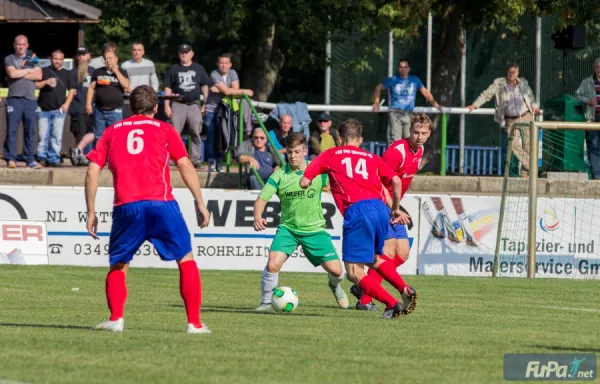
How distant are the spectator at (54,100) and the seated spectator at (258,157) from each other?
9.34ft

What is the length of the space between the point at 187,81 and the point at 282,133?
172 cm

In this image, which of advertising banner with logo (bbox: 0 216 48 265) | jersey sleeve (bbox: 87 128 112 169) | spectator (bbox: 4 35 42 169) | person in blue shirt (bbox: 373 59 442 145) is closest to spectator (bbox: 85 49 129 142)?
spectator (bbox: 4 35 42 169)

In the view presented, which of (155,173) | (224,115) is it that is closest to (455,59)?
(224,115)

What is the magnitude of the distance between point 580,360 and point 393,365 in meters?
1.25

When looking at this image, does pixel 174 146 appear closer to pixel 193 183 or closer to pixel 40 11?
pixel 193 183

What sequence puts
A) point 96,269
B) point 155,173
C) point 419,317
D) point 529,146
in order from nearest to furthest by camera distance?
1. point 155,173
2. point 419,317
3. point 96,269
4. point 529,146

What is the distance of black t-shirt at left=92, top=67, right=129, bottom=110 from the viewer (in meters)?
19.9

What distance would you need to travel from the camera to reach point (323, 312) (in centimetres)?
1235

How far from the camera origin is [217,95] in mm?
21109

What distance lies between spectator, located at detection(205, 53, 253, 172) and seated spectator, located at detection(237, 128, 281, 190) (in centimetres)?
89

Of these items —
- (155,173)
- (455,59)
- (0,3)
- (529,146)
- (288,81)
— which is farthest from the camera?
(288,81)

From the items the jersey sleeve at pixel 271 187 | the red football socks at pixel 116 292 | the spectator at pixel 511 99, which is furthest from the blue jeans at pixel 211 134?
the red football socks at pixel 116 292

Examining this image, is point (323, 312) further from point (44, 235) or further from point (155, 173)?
point (44, 235)

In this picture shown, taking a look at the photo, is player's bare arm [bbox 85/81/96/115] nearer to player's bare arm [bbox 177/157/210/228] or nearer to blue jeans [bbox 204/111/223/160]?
blue jeans [bbox 204/111/223/160]
